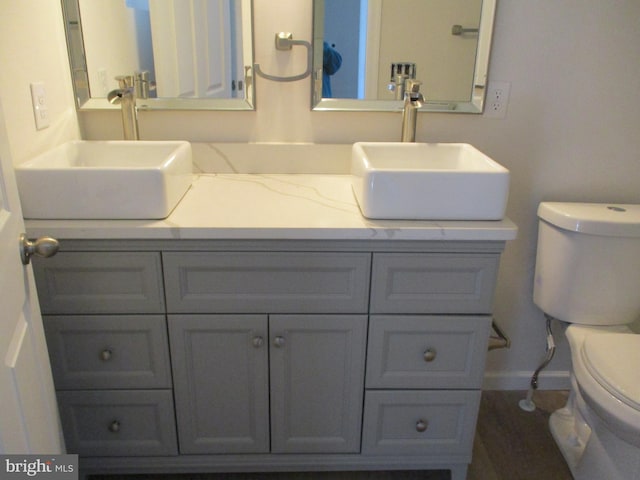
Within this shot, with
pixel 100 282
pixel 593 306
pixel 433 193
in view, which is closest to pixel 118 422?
pixel 100 282

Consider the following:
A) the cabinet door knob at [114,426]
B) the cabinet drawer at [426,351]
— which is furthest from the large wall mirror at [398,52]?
the cabinet door knob at [114,426]

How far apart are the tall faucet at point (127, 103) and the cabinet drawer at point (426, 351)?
0.90 metres

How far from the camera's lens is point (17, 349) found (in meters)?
0.89

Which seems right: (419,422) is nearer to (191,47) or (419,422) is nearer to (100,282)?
(100,282)

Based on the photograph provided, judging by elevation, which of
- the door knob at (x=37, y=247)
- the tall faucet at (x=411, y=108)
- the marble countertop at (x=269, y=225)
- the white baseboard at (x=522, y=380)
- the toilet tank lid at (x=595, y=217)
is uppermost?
the tall faucet at (x=411, y=108)

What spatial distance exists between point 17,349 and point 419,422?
3.37 ft

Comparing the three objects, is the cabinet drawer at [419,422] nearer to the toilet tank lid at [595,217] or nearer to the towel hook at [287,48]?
the toilet tank lid at [595,217]

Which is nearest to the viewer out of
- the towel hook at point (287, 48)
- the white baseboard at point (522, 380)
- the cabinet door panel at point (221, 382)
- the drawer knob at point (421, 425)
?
the cabinet door panel at point (221, 382)

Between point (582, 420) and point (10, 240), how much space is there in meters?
1.70

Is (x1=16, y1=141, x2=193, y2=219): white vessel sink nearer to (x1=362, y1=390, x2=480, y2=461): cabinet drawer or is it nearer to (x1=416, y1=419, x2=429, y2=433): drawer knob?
(x1=362, y1=390, x2=480, y2=461): cabinet drawer

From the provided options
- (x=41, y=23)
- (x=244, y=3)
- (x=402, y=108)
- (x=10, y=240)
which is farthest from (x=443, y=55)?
(x=10, y=240)

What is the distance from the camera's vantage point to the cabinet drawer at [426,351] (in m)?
1.34

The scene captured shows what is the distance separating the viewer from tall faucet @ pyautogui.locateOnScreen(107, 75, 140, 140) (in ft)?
4.85

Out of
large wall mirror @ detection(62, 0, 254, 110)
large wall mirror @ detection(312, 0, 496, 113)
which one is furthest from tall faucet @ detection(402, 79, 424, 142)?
large wall mirror @ detection(62, 0, 254, 110)
